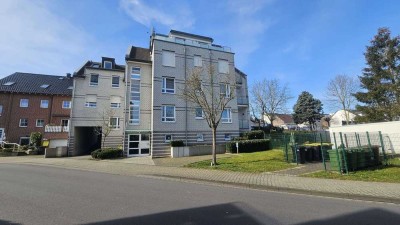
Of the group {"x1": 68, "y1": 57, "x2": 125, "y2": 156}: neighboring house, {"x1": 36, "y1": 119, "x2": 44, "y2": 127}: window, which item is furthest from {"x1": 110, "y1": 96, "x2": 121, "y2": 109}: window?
{"x1": 36, "y1": 119, "x2": 44, "y2": 127}: window

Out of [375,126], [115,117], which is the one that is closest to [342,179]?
[375,126]

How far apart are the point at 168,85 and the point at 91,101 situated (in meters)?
10.3

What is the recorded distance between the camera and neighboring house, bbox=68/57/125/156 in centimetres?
2731

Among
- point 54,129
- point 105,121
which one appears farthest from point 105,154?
point 54,129

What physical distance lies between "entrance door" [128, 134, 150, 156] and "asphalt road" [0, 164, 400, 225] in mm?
15186

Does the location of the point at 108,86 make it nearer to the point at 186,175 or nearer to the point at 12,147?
the point at 12,147

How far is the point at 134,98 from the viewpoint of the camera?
2508 cm

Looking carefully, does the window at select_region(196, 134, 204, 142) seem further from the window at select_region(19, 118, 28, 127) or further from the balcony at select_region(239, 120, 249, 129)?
the window at select_region(19, 118, 28, 127)

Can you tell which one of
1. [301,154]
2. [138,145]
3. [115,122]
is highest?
[115,122]

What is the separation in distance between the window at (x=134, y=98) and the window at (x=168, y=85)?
311cm

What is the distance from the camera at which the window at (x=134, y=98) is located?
970 inches

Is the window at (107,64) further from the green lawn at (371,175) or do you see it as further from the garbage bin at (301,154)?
the green lawn at (371,175)

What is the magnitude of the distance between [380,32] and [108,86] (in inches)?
1435

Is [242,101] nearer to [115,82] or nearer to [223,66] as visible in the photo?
[223,66]
